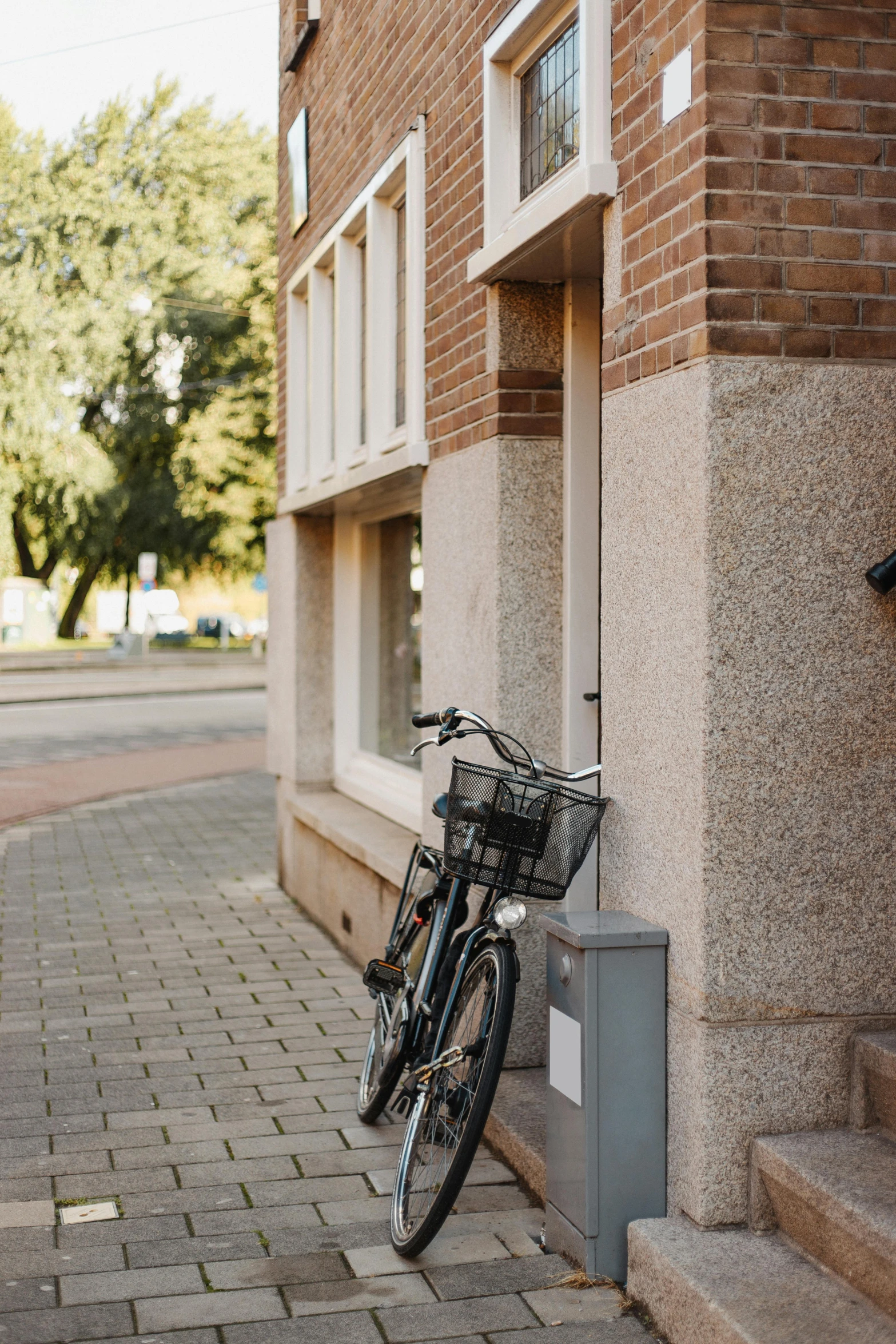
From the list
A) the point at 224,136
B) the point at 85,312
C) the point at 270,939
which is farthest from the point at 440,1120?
the point at 224,136

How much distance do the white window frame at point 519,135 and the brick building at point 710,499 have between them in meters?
0.01

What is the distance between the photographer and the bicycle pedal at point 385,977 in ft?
15.0

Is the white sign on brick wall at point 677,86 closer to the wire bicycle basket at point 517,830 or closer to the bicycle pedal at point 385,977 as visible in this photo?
the wire bicycle basket at point 517,830

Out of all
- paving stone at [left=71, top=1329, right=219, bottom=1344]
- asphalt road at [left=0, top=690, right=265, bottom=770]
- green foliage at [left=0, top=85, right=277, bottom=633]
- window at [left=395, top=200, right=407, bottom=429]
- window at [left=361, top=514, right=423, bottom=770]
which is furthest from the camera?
green foliage at [left=0, top=85, right=277, bottom=633]

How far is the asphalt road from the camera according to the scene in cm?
1852

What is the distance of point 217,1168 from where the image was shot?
14.5ft

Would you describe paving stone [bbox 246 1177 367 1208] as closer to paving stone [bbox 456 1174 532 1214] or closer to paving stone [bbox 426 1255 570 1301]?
paving stone [bbox 456 1174 532 1214]

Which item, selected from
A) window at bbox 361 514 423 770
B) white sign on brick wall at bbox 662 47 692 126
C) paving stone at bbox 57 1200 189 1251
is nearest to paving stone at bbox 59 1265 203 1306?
paving stone at bbox 57 1200 189 1251

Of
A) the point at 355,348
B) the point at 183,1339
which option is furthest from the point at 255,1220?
the point at 355,348

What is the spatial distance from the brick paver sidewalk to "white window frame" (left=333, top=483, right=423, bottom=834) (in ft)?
2.90

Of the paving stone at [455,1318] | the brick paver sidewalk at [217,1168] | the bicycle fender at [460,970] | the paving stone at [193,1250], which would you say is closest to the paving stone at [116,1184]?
the brick paver sidewalk at [217,1168]

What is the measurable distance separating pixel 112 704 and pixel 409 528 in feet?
65.1

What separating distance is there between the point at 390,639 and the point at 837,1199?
17.5 ft

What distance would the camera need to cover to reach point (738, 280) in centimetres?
338
